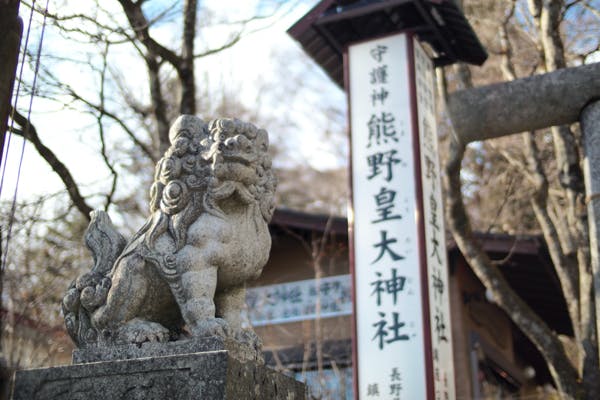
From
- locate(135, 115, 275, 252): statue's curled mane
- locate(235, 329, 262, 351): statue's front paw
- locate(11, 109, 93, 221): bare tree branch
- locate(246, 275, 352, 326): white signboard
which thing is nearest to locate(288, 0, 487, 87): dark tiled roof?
locate(11, 109, 93, 221): bare tree branch

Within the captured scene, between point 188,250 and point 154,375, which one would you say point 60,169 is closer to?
point 188,250

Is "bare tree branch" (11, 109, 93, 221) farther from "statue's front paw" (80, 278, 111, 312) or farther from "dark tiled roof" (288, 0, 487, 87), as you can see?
"statue's front paw" (80, 278, 111, 312)

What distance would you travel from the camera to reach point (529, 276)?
12906mm

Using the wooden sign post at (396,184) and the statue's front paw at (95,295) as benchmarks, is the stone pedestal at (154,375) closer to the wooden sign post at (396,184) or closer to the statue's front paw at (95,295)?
the statue's front paw at (95,295)

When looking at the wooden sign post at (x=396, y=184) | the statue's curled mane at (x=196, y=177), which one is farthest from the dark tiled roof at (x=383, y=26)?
the statue's curled mane at (x=196, y=177)

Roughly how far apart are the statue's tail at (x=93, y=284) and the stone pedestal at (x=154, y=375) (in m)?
0.23

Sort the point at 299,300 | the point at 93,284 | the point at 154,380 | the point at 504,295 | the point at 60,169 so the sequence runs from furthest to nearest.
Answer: the point at 299,300 < the point at 60,169 < the point at 504,295 < the point at 93,284 < the point at 154,380

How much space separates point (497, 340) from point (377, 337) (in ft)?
30.2

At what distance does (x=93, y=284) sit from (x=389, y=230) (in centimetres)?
377

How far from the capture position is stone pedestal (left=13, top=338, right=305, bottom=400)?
3.22m

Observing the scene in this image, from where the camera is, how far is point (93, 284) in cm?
379

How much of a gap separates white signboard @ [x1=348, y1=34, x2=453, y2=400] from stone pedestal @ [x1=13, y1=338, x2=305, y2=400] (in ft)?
10.2

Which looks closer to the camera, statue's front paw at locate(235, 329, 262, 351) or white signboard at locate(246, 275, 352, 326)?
statue's front paw at locate(235, 329, 262, 351)

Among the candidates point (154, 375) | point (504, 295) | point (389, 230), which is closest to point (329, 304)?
point (504, 295)
